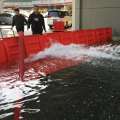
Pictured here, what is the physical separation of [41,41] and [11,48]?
2.48 m

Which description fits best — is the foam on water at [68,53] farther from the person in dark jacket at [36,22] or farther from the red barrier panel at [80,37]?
the red barrier panel at [80,37]

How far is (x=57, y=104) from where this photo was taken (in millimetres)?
8750

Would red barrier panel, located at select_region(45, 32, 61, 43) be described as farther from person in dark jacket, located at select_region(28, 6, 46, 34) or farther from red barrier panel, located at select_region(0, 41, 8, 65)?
red barrier panel, located at select_region(0, 41, 8, 65)

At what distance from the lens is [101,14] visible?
30.3m

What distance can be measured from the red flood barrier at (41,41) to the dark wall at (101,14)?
3.83 m

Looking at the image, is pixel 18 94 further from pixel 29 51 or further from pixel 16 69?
pixel 29 51

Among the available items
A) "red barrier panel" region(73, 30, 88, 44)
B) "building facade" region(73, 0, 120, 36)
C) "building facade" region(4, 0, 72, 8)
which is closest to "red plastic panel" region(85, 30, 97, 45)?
"red barrier panel" region(73, 30, 88, 44)

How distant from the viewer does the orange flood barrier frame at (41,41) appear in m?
15.7

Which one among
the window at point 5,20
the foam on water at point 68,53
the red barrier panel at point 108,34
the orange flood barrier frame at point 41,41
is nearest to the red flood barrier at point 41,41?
the orange flood barrier frame at point 41,41

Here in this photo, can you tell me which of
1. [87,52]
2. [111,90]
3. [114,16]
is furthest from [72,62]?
[114,16]

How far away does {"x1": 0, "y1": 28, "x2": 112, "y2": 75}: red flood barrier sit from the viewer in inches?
617

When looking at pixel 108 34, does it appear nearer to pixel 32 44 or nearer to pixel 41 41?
pixel 41 41

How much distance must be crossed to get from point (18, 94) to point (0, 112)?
5.28 feet

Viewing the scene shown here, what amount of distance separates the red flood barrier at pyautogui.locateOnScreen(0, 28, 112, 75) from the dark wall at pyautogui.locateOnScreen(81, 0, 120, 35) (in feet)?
12.6
